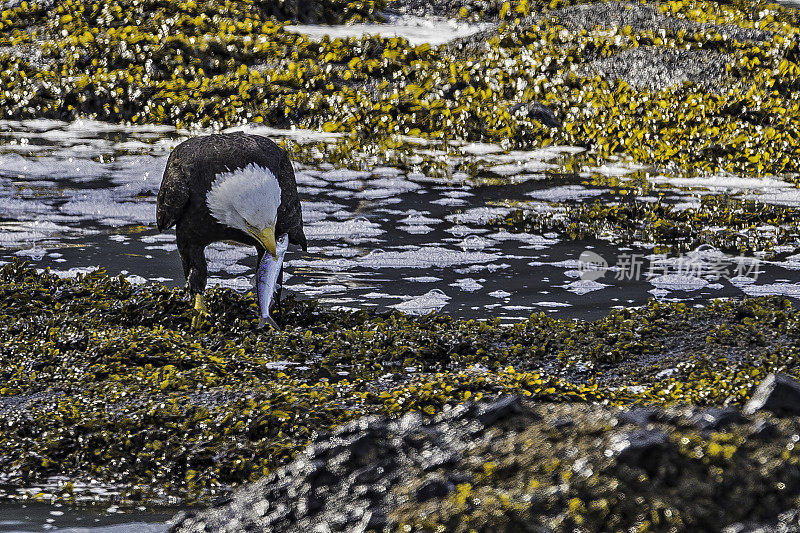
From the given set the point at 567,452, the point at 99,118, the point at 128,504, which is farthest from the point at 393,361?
the point at 99,118

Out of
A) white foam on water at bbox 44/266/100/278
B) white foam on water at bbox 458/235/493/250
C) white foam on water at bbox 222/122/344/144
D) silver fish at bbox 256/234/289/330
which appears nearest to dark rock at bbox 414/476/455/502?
silver fish at bbox 256/234/289/330

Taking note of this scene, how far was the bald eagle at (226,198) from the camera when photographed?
570 cm

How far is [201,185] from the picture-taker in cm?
593

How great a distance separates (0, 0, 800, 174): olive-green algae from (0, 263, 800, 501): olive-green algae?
5.73 meters

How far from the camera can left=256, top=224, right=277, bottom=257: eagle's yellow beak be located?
5.74 m

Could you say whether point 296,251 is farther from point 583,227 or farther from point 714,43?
point 714,43

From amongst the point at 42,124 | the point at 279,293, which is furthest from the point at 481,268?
the point at 42,124

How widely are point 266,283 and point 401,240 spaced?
9.32 feet

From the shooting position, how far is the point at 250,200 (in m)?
5.64

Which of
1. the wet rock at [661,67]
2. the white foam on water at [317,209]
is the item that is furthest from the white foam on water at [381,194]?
the wet rock at [661,67]

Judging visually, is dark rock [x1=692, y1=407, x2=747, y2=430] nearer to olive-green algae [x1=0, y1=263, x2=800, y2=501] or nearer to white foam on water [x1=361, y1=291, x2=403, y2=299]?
olive-green algae [x1=0, y1=263, x2=800, y2=501]

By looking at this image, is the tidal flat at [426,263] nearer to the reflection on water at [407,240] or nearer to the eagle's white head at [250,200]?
the reflection on water at [407,240]

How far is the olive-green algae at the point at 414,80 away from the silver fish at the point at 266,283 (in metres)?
6.55

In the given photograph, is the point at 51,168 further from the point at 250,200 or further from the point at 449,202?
the point at 250,200
